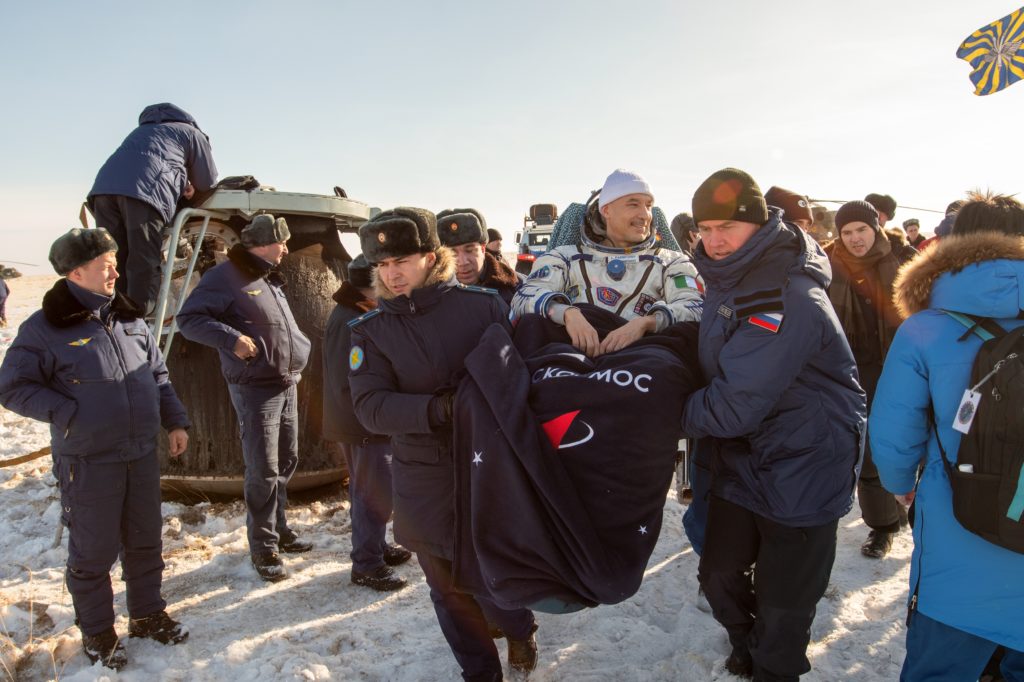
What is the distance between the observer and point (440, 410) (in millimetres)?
2373

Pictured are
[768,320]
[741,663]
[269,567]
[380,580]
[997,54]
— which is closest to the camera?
[768,320]

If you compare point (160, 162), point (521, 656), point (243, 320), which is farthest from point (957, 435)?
point (160, 162)

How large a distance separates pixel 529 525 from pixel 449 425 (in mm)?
595

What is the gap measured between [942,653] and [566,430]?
140 cm

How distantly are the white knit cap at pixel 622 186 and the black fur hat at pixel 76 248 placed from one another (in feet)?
8.28

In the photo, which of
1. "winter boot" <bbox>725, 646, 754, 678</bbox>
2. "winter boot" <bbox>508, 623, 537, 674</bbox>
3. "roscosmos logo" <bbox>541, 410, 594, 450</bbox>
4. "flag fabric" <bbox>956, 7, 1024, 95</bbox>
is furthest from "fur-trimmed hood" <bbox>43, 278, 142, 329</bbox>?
"flag fabric" <bbox>956, 7, 1024, 95</bbox>

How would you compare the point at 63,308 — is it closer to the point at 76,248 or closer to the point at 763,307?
the point at 76,248

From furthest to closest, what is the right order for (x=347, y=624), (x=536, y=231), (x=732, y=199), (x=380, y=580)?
(x=536, y=231), (x=380, y=580), (x=347, y=624), (x=732, y=199)

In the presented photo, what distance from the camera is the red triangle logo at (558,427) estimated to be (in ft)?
6.99

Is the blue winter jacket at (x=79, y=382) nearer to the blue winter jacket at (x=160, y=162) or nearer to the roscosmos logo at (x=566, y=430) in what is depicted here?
the blue winter jacket at (x=160, y=162)

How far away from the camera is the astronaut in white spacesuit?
103 inches

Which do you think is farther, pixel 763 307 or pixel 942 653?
pixel 763 307

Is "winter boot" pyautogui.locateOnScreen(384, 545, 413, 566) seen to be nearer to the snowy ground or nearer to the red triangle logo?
the snowy ground

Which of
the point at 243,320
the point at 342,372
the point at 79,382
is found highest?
the point at 243,320
